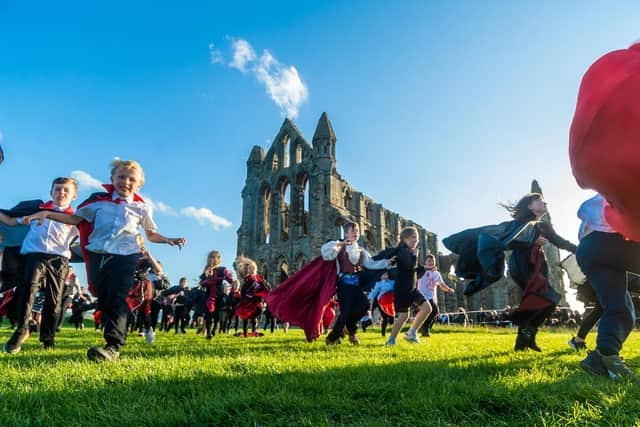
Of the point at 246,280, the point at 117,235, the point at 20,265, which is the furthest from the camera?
the point at 246,280

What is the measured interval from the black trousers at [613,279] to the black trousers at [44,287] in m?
6.10

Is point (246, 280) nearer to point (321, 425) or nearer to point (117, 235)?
point (117, 235)

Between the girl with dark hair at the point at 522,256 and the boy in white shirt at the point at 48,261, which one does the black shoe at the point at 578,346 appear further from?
the boy in white shirt at the point at 48,261

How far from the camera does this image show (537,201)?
5.36 metres

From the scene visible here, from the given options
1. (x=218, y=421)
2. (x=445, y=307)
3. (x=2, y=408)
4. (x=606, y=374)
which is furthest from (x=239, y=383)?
(x=445, y=307)

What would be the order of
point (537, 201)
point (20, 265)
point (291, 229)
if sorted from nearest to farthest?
point (537, 201) → point (20, 265) → point (291, 229)

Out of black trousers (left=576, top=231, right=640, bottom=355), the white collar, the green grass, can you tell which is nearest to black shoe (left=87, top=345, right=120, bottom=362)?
the green grass

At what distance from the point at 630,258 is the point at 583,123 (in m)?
2.68

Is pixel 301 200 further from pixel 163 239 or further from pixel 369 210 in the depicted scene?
pixel 163 239

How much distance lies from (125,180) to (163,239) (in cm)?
74

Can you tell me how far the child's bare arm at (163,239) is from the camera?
14.5ft

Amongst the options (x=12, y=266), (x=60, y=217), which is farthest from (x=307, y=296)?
(x=12, y=266)

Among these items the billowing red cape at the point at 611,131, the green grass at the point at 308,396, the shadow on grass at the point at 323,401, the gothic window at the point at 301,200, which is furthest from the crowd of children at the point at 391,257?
the gothic window at the point at 301,200

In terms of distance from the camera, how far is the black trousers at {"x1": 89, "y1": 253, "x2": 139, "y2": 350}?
13.3 ft
